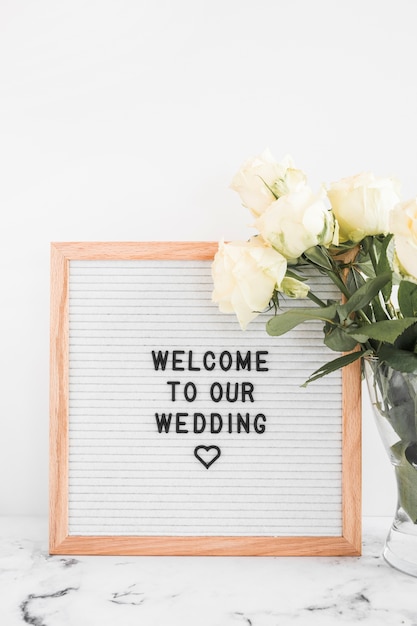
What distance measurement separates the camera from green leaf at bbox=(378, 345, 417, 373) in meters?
0.75

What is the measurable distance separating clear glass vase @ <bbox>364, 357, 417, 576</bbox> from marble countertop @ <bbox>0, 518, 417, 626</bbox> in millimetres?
28

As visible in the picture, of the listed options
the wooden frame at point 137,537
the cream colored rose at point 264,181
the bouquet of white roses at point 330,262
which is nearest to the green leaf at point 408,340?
the bouquet of white roses at point 330,262

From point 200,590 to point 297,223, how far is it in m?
0.46

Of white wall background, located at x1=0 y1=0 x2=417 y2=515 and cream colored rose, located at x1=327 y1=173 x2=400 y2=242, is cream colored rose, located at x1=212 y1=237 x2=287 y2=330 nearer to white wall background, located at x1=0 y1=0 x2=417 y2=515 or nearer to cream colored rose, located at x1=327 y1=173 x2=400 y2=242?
cream colored rose, located at x1=327 y1=173 x2=400 y2=242

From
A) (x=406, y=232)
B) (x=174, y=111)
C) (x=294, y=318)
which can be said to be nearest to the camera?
(x=406, y=232)

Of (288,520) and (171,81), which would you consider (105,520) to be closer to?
(288,520)

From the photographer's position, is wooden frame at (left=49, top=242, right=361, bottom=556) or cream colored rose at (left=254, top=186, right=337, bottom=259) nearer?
cream colored rose at (left=254, top=186, right=337, bottom=259)

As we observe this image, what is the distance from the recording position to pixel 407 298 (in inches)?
29.9

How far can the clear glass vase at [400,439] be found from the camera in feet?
2.56

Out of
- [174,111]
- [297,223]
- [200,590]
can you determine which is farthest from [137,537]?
[174,111]

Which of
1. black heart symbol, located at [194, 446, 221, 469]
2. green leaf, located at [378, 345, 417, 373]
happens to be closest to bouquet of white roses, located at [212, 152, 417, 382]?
green leaf, located at [378, 345, 417, 373]

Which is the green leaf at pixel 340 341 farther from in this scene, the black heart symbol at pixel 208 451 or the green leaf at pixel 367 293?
the black heart symbol at pixel 208 451

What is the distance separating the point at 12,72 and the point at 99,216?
0.27 m

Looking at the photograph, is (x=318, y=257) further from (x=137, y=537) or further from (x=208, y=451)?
(x=137, y=537)
